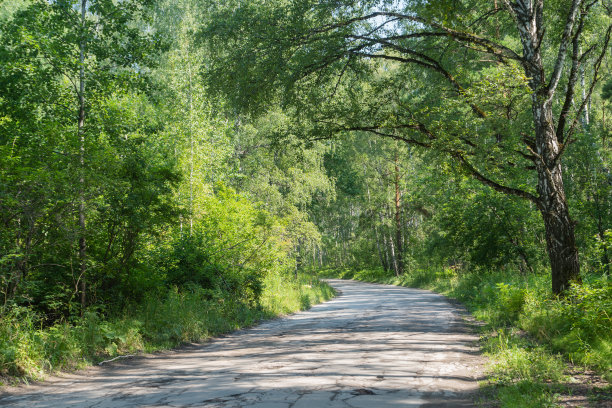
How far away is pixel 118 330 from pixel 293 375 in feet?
14.3

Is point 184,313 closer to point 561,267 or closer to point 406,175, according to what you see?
point 561,267

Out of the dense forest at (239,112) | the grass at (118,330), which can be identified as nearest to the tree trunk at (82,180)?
the dense forest at (239,112)

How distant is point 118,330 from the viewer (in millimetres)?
8750

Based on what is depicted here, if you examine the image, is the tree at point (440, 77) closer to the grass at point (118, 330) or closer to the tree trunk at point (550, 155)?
the tree trunk at point (550, 155)

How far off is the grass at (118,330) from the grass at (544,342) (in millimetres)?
6362

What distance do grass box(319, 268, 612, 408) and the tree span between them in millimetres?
1092

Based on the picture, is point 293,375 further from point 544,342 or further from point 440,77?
point 440,77

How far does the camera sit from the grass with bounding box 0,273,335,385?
6.50 meters

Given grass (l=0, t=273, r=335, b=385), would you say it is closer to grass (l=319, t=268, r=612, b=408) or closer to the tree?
the tree

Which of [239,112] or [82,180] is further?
[239,112]

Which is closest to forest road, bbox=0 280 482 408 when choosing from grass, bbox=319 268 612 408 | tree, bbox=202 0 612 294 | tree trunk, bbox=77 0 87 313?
grass, bbox=319 268 612 408

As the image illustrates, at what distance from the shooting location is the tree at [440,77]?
9.14 metres

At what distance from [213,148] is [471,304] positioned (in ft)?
45.4

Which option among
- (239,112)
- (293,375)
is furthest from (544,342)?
(239,112)
